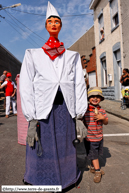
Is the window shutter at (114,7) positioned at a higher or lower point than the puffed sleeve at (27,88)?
higher

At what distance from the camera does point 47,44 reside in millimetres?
2422

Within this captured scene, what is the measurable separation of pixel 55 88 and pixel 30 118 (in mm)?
462

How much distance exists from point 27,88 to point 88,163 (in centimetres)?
180

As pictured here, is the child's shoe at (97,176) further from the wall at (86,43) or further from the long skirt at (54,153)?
the wall at (86,43)

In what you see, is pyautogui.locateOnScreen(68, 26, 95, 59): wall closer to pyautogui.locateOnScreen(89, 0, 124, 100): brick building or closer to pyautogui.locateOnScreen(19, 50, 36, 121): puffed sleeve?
pyautogui.locateOnScreen(89, 0, 124, 100): brick building

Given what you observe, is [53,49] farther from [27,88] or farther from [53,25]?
[27,88]

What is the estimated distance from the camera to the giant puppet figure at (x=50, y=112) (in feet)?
7.44

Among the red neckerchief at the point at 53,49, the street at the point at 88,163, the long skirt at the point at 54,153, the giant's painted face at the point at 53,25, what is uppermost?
the giant's painted face at the point at 53,25

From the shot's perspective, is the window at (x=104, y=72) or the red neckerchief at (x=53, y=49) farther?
the window at (x=104, y=72)

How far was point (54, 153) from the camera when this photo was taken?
2.26 meters

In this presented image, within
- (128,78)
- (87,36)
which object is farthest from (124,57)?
(87,36)

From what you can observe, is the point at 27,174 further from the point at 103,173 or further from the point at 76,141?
the point at 103,173

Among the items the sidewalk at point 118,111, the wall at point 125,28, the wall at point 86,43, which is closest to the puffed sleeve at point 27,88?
the sidewalk at point 118,111

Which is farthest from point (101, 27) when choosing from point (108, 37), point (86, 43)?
point (86, 43)
